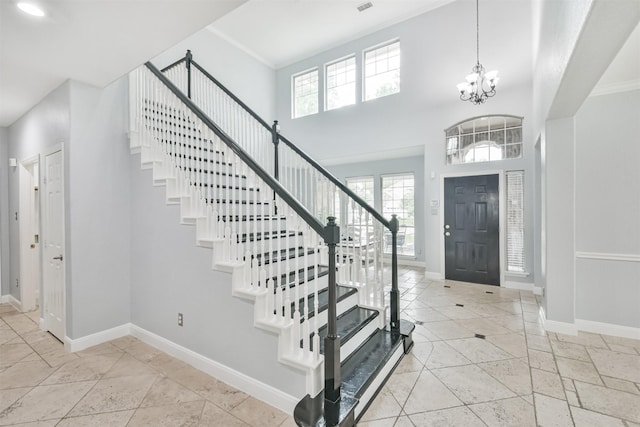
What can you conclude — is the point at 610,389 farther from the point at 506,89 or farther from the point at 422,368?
the point at 506,89

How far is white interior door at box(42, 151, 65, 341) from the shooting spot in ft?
10.2

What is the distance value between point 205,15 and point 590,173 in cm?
406

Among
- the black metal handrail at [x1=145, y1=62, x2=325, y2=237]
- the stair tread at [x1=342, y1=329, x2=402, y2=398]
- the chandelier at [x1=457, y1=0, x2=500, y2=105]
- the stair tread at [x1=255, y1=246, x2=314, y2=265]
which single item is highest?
the chandelier at [x1=457, y1=0, x2=500, y2=105]

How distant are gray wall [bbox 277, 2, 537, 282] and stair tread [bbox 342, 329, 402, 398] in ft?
11.0

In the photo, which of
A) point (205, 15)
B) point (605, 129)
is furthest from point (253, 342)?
point (605, 129)

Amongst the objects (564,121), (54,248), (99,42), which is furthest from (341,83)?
(54,248)

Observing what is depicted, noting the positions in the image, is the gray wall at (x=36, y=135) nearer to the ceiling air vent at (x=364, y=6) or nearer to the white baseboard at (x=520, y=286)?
the ceiling air vent at (x=364, y=6)

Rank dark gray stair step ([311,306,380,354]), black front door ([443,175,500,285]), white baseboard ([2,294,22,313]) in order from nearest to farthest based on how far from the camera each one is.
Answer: dark gray stair step ([311,306,380,354]) < white baseboard ([2,294,22,313]) < black front door ([443,175,500,285])

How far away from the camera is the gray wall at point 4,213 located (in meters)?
4.39

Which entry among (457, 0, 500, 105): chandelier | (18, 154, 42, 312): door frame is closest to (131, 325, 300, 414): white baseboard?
(18, 154, 42, 312): door frame

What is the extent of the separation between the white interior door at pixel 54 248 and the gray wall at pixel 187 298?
0.66 m

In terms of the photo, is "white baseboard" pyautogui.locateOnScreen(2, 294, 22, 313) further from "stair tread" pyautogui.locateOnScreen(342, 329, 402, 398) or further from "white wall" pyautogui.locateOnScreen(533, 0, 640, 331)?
"white wall" pyautogui.locateOnScreen(533, 0, 640, 331)

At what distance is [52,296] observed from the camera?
10.8ft

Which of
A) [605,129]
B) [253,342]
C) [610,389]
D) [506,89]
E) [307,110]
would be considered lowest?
[610,389]
